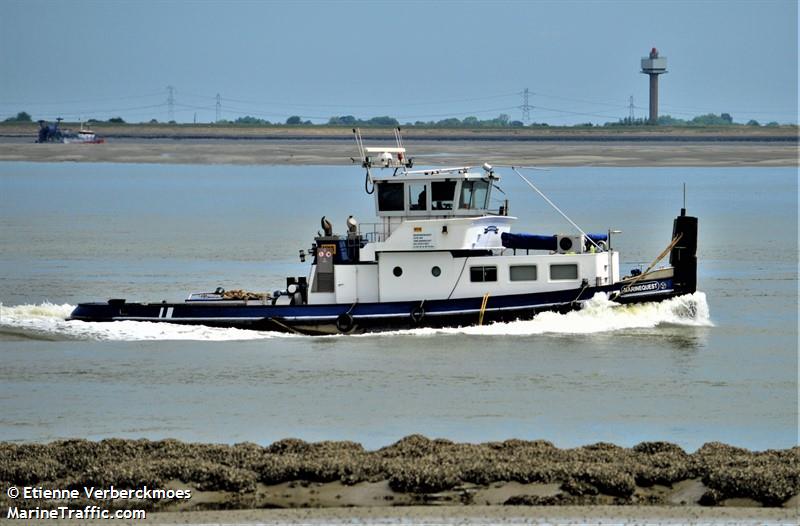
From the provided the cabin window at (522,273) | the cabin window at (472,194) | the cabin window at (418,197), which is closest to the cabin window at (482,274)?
the cabin window at (522,273)

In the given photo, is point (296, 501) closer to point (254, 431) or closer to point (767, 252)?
point (254, 431)

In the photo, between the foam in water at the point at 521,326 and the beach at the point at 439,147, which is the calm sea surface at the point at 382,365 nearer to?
the foam in water at the point at 521,326

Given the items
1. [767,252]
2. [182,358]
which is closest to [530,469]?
[182,358]

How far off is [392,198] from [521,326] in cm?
398

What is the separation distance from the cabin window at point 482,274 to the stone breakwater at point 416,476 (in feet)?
42.3

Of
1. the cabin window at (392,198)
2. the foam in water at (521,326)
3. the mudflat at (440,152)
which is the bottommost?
the foam in water at (521,326)

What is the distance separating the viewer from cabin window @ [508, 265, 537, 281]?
1154 inches

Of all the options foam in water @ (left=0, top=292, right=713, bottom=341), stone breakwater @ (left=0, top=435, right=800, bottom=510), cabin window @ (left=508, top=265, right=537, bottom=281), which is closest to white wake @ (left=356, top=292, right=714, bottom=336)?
foam in water @ (left=0, top=292, right=713, bottom=341)

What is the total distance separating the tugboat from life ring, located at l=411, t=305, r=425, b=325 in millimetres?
21

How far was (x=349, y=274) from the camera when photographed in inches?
1160

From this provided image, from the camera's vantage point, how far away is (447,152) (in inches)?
4833

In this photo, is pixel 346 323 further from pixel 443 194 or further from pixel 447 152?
pixel 447 152

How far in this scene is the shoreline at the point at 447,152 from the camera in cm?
11631

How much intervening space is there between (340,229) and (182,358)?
2369 cm
